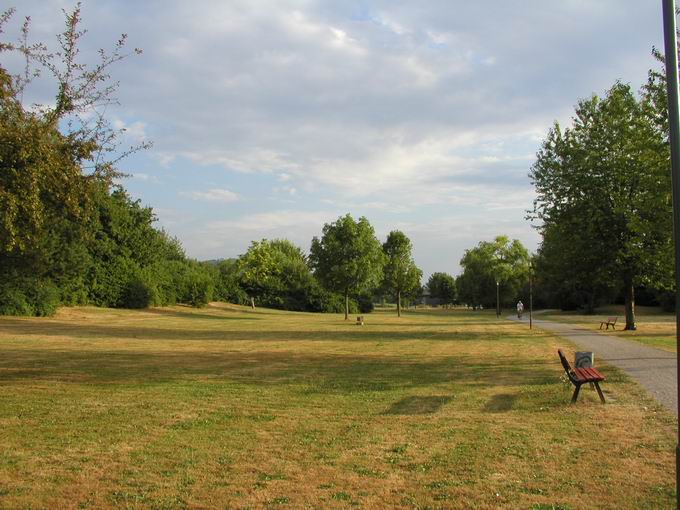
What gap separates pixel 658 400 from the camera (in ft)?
32.9

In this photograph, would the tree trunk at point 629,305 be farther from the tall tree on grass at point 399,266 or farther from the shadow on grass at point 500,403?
the tall tree on grass at point 399,266

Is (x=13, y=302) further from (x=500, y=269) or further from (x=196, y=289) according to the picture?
(x=500, y=269)

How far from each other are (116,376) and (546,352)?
1312 centimetres

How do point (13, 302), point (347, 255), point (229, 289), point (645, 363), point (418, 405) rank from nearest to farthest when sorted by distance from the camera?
point (418, 405) < point (645, 363) < point (13, 302) < point (347, 255) < point (229, 289)

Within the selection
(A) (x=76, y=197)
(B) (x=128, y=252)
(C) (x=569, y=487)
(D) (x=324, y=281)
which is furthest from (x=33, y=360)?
(B) (x=128, y=252)

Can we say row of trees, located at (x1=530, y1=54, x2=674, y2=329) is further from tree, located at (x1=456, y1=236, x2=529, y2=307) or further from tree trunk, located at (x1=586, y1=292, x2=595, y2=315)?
tree, located at (x1=456, y1=236, x2=529, y2=307)

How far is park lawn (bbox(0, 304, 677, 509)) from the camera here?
5.37m

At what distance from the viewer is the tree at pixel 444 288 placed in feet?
439

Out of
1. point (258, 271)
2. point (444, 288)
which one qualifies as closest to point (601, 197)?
point (258, 271)

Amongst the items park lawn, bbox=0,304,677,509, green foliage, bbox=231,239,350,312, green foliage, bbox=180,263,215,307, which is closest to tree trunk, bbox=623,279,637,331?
park lawn, bbox=0,304,677,509

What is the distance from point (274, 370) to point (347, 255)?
112 feet

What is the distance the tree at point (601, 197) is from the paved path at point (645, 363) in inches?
206

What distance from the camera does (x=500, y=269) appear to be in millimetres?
83250

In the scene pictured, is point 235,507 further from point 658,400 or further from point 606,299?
point 606,299
